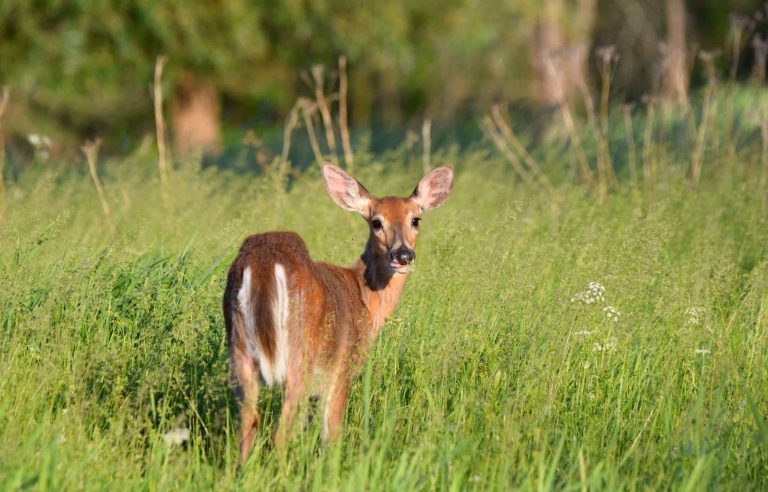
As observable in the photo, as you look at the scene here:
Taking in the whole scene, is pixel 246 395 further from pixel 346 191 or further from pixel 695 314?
pixel 695 314

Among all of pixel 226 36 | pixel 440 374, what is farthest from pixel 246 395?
pixel 226 36

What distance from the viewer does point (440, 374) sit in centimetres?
427

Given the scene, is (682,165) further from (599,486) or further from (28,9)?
(28,9)

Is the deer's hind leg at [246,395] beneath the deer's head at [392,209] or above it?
beneath

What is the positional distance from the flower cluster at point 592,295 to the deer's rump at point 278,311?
1146 mm

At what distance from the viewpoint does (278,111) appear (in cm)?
2886

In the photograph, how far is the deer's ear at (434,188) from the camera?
18.2 ft

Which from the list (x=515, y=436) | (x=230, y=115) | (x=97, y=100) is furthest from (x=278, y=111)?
(x=515, y=436)

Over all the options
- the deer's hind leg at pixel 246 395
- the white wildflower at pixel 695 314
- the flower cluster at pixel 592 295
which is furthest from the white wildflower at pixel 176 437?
the white wildflower at pixel 695 314

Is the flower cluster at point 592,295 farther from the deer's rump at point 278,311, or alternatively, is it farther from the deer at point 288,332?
the deer's rump at point 278,311

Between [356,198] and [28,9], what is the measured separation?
31.1 ft

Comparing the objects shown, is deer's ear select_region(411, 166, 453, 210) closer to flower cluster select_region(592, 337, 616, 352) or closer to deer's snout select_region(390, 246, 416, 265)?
deer's snout select_region(390, 246, 416, 265)

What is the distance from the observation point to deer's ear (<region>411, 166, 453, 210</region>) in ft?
18.2

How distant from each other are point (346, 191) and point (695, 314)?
168 cm
